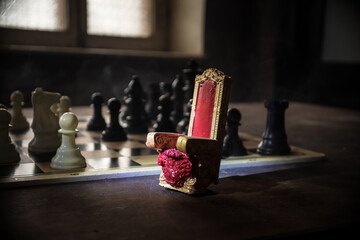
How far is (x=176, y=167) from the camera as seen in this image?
71.9 inches

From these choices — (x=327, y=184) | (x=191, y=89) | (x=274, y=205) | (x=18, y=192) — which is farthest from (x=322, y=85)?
(x=18, y=192)

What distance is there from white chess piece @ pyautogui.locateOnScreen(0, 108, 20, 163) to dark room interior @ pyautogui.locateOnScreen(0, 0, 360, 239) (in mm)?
426

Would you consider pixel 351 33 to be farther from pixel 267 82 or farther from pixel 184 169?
pixel 184 169

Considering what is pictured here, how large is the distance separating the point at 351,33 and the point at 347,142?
3286 millimetres

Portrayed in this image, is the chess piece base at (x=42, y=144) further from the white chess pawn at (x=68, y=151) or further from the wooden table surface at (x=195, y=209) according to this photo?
the wooden table surface at (x=195, y=209)

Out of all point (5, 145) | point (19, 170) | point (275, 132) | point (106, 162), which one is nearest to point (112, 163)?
point (106, 162)

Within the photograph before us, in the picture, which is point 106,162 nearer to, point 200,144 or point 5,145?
point 5,145

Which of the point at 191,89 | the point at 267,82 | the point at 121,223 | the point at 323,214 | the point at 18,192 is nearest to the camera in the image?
the point at 121,223

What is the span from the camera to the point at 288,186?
198 cm

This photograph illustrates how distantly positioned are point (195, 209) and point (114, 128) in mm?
1468

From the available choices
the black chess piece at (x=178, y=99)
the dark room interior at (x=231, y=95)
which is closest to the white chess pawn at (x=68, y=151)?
the dark room interior at (x=231, y=95)

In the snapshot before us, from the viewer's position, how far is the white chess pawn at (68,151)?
210 centimetres

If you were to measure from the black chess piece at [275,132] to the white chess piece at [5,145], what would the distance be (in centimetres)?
149

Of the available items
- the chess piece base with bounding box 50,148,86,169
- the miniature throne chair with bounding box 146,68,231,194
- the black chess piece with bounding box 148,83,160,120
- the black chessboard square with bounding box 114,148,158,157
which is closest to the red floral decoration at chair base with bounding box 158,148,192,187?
the miniature throne chair with bounding box 146,68,231,194
